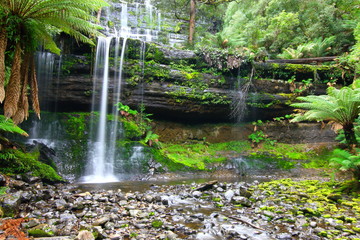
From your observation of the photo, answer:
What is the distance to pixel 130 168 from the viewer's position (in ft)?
26.6

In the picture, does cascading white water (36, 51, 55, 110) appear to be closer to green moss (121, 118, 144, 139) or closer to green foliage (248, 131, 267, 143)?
green moss (121, 118, 144, 139)

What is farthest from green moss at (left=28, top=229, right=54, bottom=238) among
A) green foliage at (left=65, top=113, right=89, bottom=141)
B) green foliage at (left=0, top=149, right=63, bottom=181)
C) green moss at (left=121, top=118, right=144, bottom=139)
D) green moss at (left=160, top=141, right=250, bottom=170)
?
green moss at (left=121, top=118, right=144, bottom=139)

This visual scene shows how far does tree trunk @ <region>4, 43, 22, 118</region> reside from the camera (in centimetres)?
461

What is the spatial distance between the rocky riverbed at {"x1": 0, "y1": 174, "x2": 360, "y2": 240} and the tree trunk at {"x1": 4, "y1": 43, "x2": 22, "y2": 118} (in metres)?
1.44

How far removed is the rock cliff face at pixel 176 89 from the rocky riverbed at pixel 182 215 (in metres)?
5.13

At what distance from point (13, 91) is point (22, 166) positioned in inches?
74.2

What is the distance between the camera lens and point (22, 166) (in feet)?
17.6

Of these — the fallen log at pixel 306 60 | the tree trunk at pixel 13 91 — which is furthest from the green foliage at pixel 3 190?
the fallen log at pixel 306 60

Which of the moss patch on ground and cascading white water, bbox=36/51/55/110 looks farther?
the moss patch on ground

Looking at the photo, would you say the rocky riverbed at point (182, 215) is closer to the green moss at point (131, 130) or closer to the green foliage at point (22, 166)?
the green foliage at point (22, 166)

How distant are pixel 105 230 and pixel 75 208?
1128mm

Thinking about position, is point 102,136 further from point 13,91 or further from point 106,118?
point 13,91

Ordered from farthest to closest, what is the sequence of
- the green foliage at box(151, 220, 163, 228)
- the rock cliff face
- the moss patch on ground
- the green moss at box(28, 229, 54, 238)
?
the rock cliff face → the moss patch on ground → the green foliage at box(151, 220, 163, 228) → the green moss at box(28, 229, 54, 238)

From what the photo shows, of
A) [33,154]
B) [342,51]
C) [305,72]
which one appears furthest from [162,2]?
[33,154]
